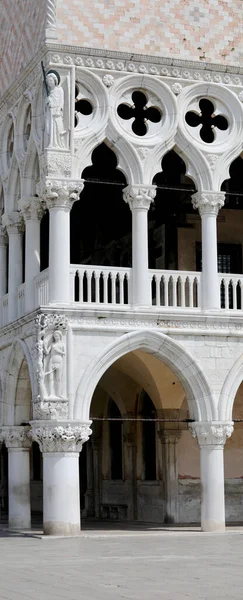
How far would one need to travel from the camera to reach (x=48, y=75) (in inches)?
862

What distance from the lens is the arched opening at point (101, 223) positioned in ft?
88.3

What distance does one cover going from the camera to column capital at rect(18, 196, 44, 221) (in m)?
23.5

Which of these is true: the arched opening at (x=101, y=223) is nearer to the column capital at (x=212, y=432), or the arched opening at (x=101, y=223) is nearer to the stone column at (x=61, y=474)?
the column capital at (x=212, y=432)

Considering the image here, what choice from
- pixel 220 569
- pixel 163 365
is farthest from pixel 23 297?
pixel 220 569

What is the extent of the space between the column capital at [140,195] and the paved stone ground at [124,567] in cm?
597

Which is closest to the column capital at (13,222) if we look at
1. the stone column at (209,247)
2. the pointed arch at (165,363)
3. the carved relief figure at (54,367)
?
the stone column at (209,247)

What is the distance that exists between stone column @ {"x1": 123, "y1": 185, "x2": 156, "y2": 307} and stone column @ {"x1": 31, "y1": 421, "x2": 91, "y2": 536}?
8.65 feet

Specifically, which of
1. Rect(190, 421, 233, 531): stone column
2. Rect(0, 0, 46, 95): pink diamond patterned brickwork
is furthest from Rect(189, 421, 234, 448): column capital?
Rect(0, 0, 46, 95): pink diamond patterned brickwork

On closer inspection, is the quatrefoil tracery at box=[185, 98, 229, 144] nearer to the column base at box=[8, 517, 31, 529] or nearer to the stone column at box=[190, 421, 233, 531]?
the stone column at box=[190, 421, 233, 531]

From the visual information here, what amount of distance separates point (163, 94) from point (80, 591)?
12337 millimetres

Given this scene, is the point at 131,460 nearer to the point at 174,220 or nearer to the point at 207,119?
the point at 174,220

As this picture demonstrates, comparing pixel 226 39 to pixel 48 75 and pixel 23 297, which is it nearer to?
pixel 48 75

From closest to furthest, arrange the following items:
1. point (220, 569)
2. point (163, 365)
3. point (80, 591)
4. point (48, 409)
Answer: point (80, 591) < point (220, 569) < point (48, 409) < point (163, 365)

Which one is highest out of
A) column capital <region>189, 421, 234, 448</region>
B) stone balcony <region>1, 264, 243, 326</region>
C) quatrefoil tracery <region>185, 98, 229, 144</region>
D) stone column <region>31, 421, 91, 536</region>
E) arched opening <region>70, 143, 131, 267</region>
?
quatrefoil tracery <region>185, 98, 229, 144</region>
